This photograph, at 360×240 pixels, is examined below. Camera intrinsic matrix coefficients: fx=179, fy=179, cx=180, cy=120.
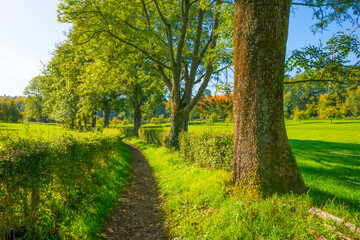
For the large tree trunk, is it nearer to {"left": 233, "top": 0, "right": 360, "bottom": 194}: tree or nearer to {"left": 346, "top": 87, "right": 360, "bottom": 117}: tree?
{"left": 233, "top": 0, "right": 360, "bottom": 194}: tree

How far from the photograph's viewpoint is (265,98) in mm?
3836

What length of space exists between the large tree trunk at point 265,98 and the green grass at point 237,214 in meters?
0.42

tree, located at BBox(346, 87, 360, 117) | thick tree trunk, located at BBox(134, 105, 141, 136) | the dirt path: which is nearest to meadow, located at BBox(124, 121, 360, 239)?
the dirt path

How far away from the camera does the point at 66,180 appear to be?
410 cm

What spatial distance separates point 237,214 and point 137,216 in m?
2.78

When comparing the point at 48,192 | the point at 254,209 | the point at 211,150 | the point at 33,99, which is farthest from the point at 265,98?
the point at 33,99

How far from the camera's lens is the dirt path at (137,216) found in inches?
155

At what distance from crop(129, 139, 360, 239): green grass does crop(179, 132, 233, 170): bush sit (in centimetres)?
104

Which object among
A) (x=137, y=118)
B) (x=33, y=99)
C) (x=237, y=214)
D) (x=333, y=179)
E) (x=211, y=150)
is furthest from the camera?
(x=33, y=99)

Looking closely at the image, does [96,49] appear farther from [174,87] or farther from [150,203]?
[150,203]

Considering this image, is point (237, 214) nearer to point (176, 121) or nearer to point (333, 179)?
point (333, 179)

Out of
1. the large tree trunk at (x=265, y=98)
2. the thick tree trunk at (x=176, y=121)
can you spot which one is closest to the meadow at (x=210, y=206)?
the large tree trunk at (x=265, y=98)

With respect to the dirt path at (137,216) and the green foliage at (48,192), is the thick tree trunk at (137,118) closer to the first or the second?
the dirt path at (137,216)

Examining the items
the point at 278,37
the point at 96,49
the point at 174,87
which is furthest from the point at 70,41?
the point at 278,37
